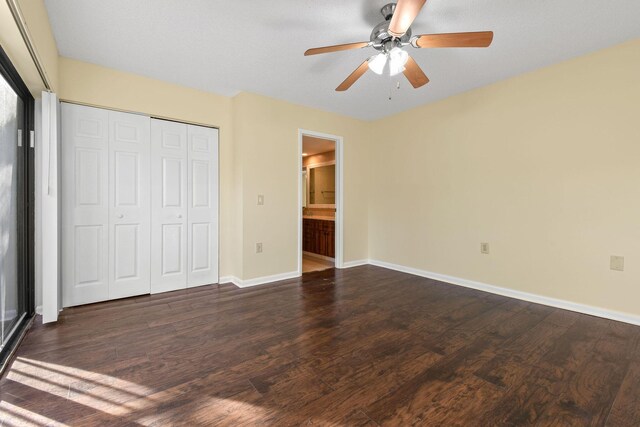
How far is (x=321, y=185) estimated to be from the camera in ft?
21.0

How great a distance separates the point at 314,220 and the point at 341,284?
7.16ft

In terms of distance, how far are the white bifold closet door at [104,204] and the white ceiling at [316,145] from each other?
2651 millimetres

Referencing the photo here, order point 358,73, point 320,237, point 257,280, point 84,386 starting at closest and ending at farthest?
point 84,386, point 358,73, point 257,280, point 320,237

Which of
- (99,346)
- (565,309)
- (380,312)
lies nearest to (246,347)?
(99,346)

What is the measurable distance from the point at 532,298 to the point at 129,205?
4.39 m

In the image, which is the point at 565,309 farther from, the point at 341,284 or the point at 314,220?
the point at 314,220

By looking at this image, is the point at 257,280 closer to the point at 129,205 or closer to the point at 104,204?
the point at 129,205

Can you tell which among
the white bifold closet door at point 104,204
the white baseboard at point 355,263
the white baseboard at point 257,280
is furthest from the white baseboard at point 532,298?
the white bifold closet door at point 104,204

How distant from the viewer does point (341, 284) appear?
3.66 metres

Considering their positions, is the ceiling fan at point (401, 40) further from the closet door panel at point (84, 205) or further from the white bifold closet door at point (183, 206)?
the closet door panel at point (84, 205)

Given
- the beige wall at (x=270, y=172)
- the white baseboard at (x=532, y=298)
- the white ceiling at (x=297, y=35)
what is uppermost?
the white ceiling at (x=297, y=35)

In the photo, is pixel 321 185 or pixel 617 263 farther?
pixel 321 185

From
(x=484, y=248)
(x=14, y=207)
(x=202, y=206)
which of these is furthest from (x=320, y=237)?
(x=14, y=207)

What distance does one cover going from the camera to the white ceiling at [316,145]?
5092 millimetres
